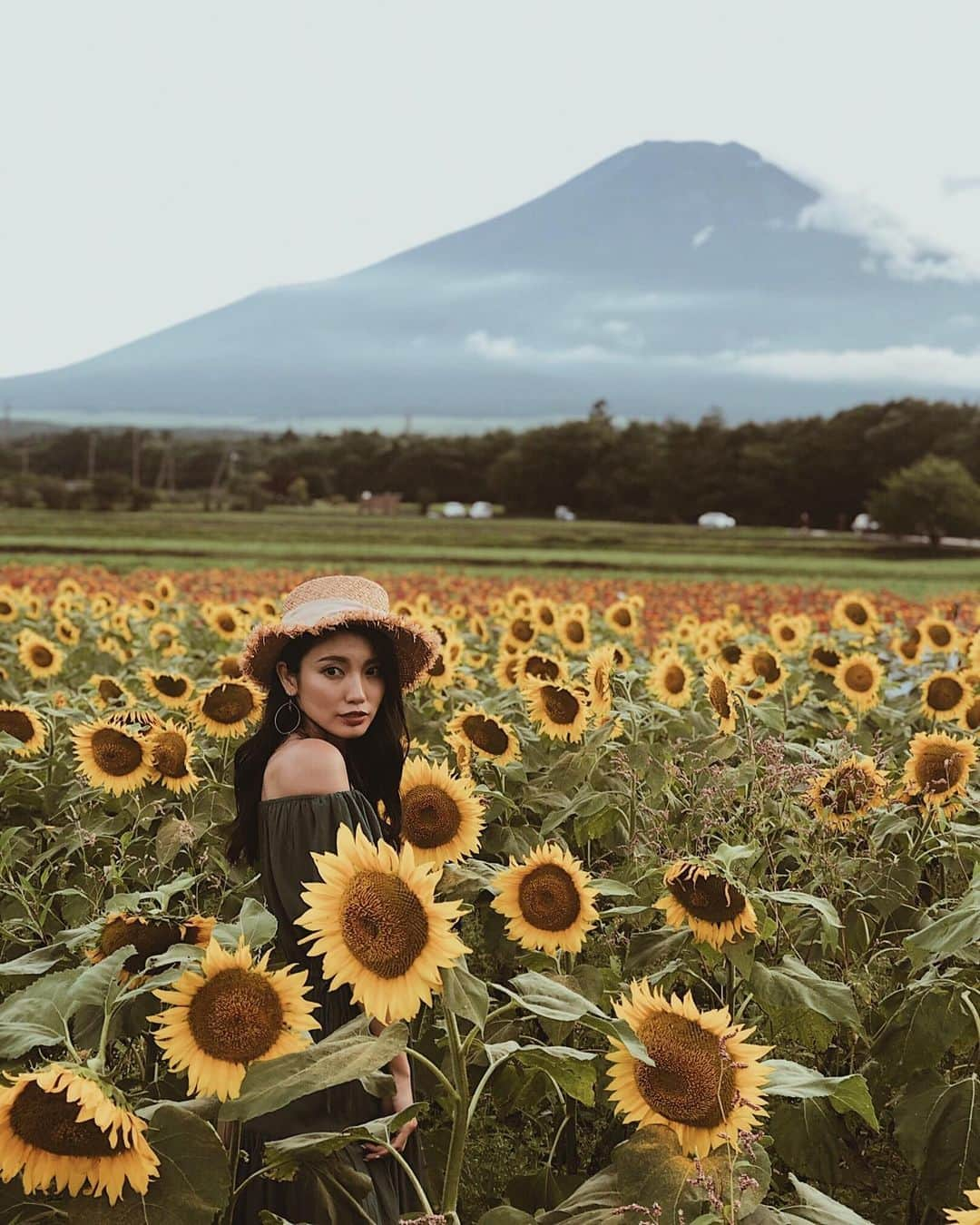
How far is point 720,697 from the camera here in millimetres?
3371

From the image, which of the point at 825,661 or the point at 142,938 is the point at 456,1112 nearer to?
the point at 142,938

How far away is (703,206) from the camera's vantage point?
19388 centimetres

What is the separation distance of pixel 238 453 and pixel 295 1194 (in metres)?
48.6

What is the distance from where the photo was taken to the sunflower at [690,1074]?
162 centimetres

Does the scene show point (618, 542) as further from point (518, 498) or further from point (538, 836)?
point (538, 836)

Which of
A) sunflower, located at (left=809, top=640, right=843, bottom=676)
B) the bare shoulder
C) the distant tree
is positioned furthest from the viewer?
the distant tree

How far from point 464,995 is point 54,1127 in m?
0.46

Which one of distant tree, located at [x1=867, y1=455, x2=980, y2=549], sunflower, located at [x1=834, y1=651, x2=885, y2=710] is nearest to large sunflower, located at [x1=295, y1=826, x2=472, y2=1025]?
sunflower, located at [x1=834, y1=651, x2=885, y2=710]

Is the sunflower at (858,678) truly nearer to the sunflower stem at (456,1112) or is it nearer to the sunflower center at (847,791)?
the sunflower center at (847,791)

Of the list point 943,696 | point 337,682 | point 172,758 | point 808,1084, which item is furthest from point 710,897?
point 943,696

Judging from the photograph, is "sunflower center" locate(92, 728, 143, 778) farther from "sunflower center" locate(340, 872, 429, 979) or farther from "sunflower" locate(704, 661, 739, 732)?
"sunflower center" locate(340, 872, 429, 979)

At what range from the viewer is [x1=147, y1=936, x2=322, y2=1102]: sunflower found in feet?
5.32

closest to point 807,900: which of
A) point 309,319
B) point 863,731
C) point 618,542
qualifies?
point 863,731

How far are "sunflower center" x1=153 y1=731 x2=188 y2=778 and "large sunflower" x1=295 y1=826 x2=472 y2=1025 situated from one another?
1.70 metres
